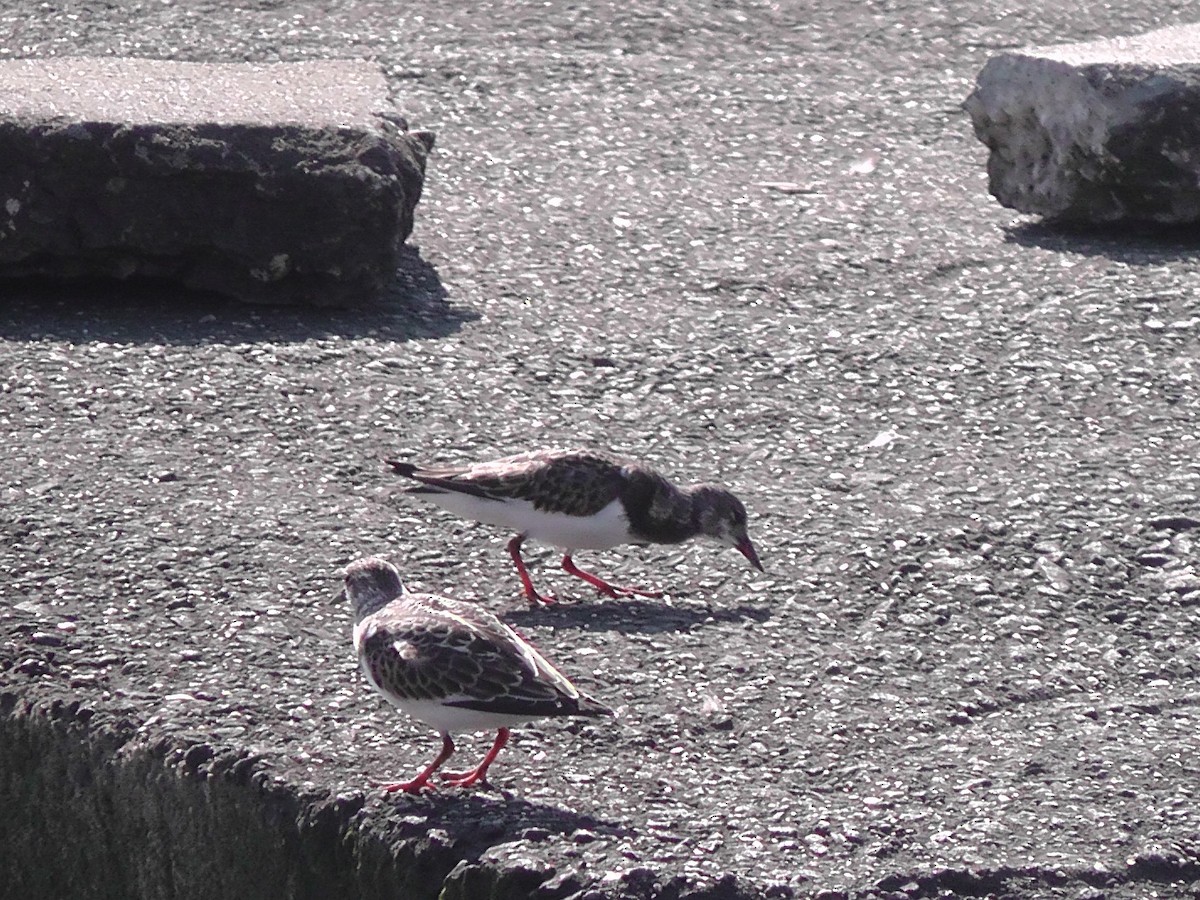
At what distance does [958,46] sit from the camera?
409 inches

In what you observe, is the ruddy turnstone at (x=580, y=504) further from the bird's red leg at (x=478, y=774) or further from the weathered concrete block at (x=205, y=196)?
the weathered concrete block at (x=205, y=196)

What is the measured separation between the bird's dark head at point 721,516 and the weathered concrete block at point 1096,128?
3137mm

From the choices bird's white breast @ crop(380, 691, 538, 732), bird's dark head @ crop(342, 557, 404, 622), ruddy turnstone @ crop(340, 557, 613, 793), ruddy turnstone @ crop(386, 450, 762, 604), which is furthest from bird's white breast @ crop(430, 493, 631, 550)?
bird's white breast @ crop(380, 691, 538, 732)

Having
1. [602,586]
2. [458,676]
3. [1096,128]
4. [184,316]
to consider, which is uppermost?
[1096,128]

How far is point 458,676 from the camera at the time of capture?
3812mm

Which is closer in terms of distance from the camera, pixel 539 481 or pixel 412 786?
pixel 412 786

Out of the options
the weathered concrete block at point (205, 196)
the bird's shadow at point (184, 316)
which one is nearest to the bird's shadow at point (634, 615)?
the bird's shadow at point (184, 316)

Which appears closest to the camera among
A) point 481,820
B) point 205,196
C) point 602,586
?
point 481,820

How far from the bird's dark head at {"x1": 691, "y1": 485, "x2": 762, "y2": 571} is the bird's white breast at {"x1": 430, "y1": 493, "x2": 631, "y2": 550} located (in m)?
0.21

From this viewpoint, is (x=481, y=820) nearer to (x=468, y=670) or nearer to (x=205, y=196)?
(x=468, y=670)

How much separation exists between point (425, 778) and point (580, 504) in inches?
48.7

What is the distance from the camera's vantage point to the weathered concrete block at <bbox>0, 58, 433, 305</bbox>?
21.7ft

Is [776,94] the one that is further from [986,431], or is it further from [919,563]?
[919,563]

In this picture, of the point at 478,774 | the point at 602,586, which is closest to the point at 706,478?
the point at 602,586
